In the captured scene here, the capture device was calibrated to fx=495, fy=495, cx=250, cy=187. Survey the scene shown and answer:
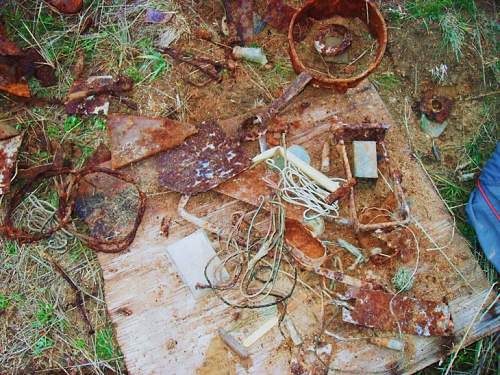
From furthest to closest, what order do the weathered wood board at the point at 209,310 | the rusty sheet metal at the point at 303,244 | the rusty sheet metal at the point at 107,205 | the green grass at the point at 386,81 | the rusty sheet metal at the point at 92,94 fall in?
1. the green grass at the point at 386,81
2. the rusty sheet metal at the point at 92,94
3. the rusty sheet metal at the point at 107,205
4. the rusty sheet metal at the point at 303,244
5. the weathered wood board at the point at 209,310

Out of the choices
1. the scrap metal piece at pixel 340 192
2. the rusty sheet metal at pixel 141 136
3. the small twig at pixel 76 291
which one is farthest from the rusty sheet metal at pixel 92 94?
the scrap metal piece at pixel 340 192

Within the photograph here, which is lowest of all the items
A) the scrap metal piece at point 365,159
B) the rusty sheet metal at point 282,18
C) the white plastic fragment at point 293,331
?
the white plastic fragment at point 293,331

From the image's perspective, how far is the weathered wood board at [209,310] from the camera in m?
3.03

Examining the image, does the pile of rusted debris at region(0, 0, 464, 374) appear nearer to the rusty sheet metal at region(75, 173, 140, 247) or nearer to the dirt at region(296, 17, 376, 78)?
the rusty sheet metal at region(75, 173, 140, 247)

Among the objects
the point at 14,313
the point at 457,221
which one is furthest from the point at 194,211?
the point at 457,221

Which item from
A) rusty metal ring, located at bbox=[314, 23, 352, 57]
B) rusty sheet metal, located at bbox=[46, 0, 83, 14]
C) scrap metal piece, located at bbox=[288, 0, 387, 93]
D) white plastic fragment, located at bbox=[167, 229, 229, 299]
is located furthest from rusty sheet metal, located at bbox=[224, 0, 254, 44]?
white plastic fragment, located at bbox=[167, 229, 229, 299]

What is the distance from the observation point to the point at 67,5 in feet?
11.6

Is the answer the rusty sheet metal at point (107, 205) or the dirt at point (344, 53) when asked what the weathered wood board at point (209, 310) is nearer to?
the rusty sheet metal at point (107, 205)

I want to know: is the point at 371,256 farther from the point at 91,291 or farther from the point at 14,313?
the point at 14,313

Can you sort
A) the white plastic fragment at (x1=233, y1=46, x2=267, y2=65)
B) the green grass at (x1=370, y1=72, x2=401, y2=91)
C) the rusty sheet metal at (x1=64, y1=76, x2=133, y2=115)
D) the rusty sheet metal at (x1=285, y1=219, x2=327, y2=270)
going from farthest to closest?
the green grass at (x1=370, y1=72, x2=401, y2=91), the white plastic fragment at (x1=233, y1=46, x2=267, y2=65), the rusty sheet metal at (x1=64, y1=76, x2=133, y2=115), the rusty sheet metal at (x1=285, y1=219, x2=327, y2=270)

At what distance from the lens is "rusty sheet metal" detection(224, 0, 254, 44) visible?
12.0 ft

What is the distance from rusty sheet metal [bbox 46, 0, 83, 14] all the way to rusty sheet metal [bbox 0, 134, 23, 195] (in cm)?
98

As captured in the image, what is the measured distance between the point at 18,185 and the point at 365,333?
2479 mm

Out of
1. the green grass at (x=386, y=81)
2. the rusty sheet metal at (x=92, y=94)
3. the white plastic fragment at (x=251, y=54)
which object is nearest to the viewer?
the rusty sheet metal at (x=92, y=94)
